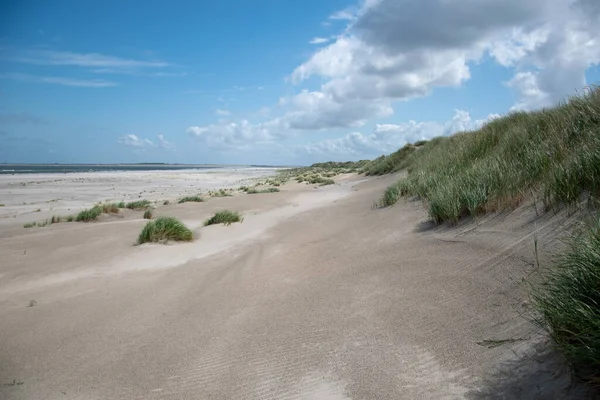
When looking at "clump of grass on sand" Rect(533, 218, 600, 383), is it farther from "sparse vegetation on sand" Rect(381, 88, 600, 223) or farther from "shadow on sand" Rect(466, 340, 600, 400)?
"sparse vegetation on sand" Rect(381, 88, 600, 223)

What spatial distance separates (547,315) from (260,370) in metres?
1.79

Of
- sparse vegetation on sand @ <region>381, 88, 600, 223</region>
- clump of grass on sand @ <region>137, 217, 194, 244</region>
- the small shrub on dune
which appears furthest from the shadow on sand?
the small shrub on dune

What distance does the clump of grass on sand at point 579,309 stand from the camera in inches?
70.2

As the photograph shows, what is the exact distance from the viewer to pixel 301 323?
3283 millimetres

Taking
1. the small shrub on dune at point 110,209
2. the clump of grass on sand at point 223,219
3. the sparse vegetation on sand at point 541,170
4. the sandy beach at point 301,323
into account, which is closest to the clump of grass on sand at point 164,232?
the sandy beach at point 301,323

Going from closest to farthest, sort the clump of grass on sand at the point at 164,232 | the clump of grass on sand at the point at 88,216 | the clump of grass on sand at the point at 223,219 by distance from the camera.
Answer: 1. the clump of grass on sand at the point at 164,232
2. the clump of grass on sand at the point at 223,219
3. the clump of grass on sand at the point at 88,216

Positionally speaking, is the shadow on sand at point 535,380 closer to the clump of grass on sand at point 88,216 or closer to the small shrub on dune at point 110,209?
the clump of grass on sand at point 88,216

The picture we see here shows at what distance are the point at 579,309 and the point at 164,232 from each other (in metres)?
6.67

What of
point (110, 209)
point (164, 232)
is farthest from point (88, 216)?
point (164, 232)

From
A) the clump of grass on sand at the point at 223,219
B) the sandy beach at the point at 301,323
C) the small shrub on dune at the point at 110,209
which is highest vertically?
the small shrub on dune at the point at 110,209

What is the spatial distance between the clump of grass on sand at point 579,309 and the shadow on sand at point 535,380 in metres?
0.07

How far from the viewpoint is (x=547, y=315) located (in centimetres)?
210

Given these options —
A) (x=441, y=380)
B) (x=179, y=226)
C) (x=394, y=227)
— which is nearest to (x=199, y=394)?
(x=441, y=380)

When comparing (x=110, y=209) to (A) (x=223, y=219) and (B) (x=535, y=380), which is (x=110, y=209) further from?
(B) (x=535, y=380)
